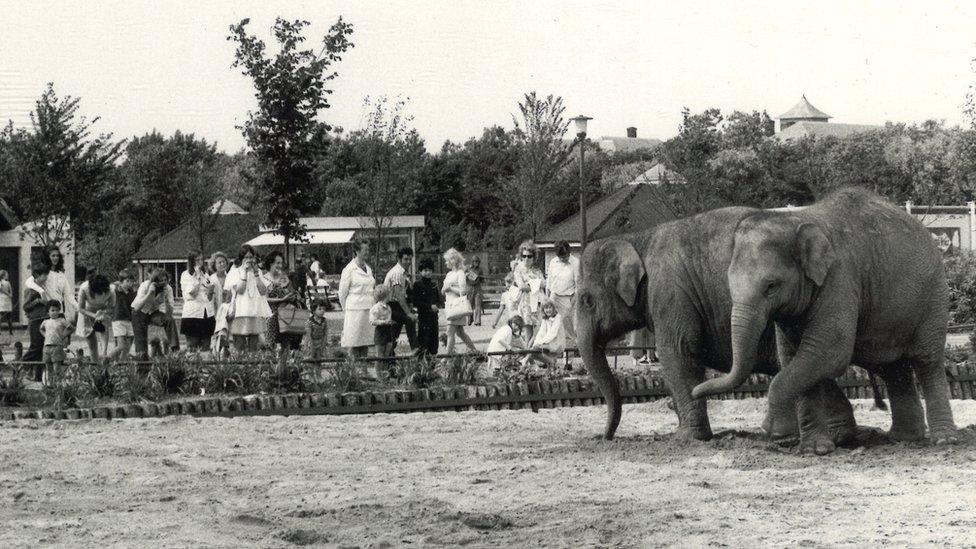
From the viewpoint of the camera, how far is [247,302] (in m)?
18.8

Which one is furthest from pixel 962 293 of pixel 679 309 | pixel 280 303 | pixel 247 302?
pixel 679 309

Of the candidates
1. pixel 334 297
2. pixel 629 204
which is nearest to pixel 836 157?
pixel 629 204

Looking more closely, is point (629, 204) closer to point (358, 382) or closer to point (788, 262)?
point (358, 382)

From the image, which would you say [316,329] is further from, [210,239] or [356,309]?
[210,239]

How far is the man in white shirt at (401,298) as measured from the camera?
19734 millimetres

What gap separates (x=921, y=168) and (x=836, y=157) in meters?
4.58

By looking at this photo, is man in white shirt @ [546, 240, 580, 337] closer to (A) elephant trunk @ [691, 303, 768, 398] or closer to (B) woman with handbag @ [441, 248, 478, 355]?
(B) woman with handbag @ [441, 248, 478, 355]

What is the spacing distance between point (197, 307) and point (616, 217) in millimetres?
43550

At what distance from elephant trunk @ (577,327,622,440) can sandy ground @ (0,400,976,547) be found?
234 mm

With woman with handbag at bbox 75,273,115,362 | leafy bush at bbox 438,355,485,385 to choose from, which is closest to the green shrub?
leafy bush at bbox 438,355,485,385

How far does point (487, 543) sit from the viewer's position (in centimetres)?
812

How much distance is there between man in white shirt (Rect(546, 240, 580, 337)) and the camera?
20.3 metres

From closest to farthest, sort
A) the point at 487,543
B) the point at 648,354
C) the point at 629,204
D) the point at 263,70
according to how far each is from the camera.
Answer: the point at 487,543, the point at 648,354, the point at 263,70, the point at 629,204

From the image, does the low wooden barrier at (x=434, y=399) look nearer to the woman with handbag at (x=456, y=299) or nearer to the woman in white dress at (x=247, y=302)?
the woman in white dress at (x=247, y=302)
